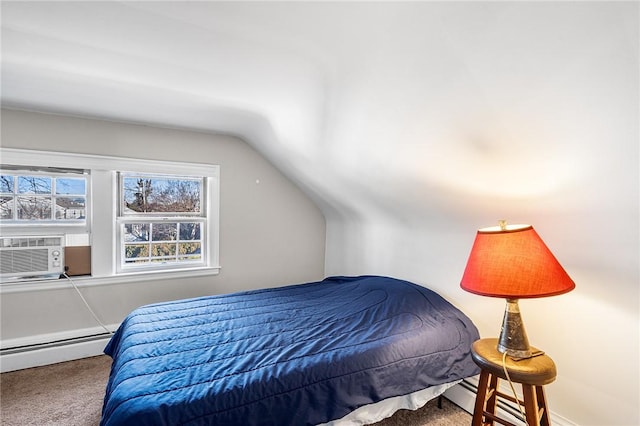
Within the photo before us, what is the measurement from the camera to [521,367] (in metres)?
1.43

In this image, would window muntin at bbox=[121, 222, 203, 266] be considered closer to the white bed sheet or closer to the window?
the window

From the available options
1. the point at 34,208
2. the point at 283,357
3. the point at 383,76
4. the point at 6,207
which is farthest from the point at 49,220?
the point at 383,76

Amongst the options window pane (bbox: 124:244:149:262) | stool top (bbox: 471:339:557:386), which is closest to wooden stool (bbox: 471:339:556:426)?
stool top (bbox: 471:339:557:386)

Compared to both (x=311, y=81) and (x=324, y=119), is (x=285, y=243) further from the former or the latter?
(x=311, y=81)

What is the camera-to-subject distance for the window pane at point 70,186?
273cm

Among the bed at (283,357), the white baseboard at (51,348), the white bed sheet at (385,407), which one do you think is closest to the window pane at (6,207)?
the white baseboard at (51,348)

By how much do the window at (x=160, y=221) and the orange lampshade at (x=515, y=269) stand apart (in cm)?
259

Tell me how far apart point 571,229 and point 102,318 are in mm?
3453

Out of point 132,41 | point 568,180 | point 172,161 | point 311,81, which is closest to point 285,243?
point 172,161

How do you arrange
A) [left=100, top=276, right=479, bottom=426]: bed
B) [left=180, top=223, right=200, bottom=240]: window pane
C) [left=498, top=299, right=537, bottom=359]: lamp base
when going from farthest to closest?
[left=180, top=223, right=200, bottom=240]: window pane, [left=498, top=299, right=537, bottom=359]: lamp base, [left=100, top=276, right=479, bottom=426]: bed

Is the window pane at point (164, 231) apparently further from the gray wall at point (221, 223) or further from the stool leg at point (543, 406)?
the stool leg at point (543, 406)

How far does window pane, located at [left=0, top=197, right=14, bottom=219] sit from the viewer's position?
2564 millimetres

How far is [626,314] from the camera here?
1.54 m

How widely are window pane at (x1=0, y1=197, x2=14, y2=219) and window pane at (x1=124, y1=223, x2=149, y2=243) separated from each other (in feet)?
2.59
